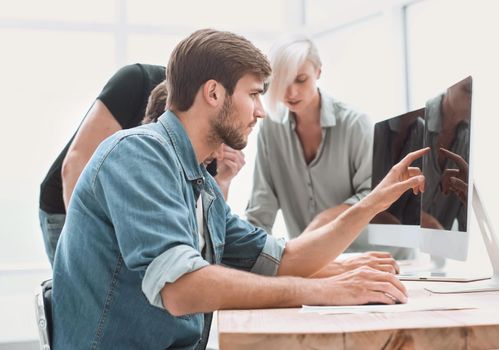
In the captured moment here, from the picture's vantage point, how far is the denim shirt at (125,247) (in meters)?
1.17

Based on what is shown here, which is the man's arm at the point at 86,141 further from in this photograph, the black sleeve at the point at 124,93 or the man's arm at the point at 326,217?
the man's arm at the point at 326,217

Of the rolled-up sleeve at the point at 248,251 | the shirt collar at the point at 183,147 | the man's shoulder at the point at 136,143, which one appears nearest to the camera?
the man's shoulder at the point at 136,143

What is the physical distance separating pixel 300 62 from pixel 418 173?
0.91 m

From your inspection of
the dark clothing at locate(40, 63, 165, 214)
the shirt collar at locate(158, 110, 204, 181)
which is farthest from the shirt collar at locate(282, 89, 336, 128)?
the shirt collar at locate(158, 110, 204, 181)

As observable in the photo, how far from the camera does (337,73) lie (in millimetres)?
4055

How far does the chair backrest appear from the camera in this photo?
4.28 ft

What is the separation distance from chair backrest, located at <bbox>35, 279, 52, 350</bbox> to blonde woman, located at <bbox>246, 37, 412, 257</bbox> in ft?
4.64

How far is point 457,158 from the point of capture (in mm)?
1565

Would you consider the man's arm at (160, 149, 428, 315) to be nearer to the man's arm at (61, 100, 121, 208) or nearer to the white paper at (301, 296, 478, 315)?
the white paper at (301, 296, 478, 315)

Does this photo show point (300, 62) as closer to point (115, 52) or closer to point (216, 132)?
point (216, 132)

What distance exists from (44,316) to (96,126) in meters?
0.92

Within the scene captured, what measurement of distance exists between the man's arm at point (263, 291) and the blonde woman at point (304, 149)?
1.29 metres

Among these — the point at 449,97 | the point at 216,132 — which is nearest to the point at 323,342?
the point at 216,132

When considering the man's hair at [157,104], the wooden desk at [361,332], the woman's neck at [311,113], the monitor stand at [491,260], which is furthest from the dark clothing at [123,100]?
the wooden desk at [361,332]
